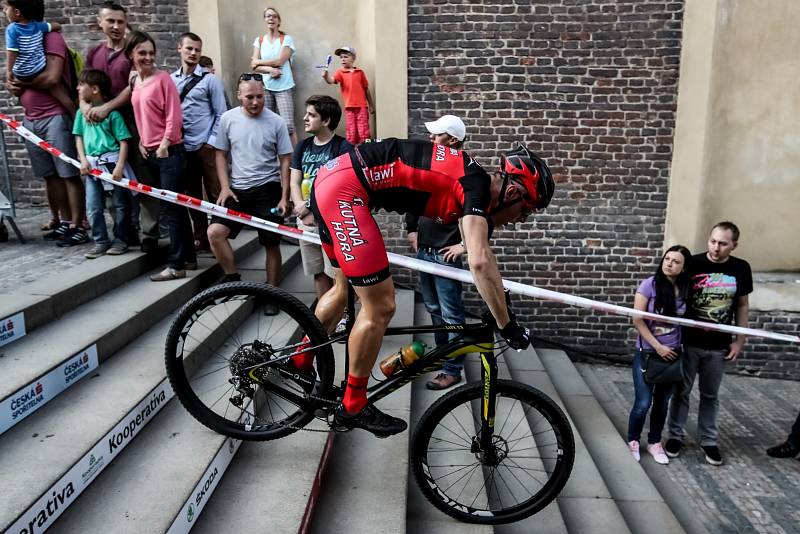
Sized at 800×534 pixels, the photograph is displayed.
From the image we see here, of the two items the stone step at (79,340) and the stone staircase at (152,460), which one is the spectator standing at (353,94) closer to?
the stone step at (79,340)

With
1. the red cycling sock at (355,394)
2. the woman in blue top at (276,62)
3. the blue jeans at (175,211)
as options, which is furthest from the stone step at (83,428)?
the woman in blue top at (276,62)

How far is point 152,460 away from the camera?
9.88ft

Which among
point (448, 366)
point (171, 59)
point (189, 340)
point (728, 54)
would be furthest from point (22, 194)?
point (728, 54)

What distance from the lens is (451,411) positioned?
3.20 m

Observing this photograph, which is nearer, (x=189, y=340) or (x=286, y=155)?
(x=189, y=340)

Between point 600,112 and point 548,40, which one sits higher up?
point 548,40

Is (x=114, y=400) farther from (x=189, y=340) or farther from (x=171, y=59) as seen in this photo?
(x=171, y=59)

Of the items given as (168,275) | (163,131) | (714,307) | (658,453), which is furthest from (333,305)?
(658,453)

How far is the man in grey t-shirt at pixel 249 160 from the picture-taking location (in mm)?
4801

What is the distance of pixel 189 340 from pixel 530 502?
2.15 metres

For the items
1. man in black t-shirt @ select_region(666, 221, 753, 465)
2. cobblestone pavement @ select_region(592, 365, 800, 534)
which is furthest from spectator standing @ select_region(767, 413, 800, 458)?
man in black t-shirt @ select_region(666, 221, 753, 465)

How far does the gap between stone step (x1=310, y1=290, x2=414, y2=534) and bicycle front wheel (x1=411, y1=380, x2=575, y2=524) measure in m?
0.19

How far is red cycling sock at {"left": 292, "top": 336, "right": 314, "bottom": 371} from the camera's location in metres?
3.17

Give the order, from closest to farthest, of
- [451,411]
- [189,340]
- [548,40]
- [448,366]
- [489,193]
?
[489,193]
[451,411]
[189,340]
[448,366]
[548,40]
